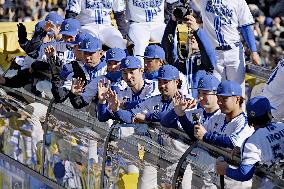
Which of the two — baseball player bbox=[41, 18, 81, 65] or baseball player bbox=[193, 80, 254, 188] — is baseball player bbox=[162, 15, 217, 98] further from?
baseball player bbox=[193, 80, 254, 188]

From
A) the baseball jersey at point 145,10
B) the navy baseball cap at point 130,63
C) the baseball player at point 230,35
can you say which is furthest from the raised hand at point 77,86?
the baseball jersey at point 145,10

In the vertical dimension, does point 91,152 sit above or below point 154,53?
below

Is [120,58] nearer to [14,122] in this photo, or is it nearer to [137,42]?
[14,122]

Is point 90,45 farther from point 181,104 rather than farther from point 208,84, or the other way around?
point 181,104

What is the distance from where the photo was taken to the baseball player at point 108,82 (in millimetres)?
7793

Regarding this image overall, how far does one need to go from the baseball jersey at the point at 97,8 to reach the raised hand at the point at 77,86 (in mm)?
2602

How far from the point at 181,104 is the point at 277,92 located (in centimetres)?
153

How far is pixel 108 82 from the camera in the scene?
7.91 m

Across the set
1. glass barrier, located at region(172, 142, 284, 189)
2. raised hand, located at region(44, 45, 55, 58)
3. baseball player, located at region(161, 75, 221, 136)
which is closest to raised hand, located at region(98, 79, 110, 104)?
baseball player, located at region(161, 75, 221, 136)

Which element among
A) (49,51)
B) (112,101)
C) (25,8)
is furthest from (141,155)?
(25,8)

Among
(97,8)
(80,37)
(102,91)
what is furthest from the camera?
(97,8)

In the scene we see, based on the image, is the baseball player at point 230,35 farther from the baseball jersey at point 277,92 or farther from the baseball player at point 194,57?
the baseball jersey at point 277,92

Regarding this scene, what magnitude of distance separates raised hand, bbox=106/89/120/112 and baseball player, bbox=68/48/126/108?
0.30 metres

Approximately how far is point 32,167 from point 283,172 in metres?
3.11
